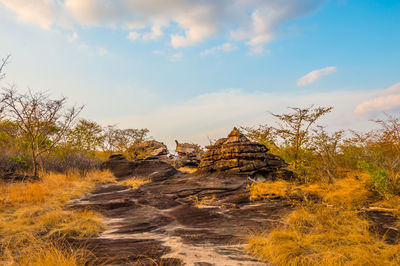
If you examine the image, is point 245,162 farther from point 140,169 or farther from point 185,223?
point 140,169

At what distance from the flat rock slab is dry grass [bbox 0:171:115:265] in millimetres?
483

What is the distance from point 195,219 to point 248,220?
55.7 inches

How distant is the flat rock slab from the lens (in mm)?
3816

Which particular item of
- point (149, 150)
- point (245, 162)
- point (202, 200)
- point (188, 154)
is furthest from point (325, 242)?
point (149, 150)

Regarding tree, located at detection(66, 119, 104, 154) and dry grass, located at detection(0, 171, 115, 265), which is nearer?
dry grass, located at detection(0, 171, 115, 265)

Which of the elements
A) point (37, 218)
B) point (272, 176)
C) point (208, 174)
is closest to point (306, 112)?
point (272, 176)

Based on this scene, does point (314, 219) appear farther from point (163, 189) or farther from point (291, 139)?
point (291, 139)

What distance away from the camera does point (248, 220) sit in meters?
6.02

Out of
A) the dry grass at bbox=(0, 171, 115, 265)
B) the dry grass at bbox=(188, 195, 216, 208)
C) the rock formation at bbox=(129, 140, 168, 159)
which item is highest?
the rock formation at bbox=(129, 140, 168, 159)

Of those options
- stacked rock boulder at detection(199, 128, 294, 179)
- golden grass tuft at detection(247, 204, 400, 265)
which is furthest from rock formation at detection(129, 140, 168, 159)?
golden grass tuft at detection(247, 204, 400, 265)

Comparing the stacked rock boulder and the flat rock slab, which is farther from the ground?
the stacked rock boulder

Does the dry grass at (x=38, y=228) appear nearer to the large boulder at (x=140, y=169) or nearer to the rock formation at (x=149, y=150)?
the large boulder at (x=140, y=169)

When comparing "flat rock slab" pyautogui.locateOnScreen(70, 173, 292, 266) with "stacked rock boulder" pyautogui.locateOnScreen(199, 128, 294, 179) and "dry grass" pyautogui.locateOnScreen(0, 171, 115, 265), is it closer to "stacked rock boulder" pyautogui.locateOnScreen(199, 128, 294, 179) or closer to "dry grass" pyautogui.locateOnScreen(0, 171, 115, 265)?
"dry grass" pyautogui.locateOnScreen(0, 171, 115, 265)

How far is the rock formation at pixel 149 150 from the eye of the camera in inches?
1219
